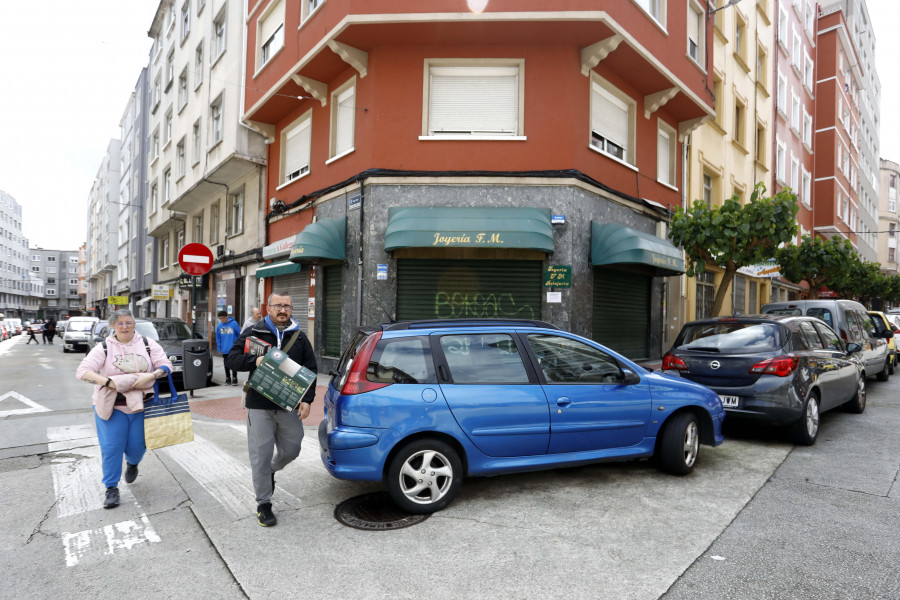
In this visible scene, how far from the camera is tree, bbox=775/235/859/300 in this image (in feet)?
62.1

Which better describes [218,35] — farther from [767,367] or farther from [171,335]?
[767,367]

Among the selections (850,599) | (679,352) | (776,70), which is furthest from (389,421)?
(776,70)

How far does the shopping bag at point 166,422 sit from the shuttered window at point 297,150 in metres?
10.4

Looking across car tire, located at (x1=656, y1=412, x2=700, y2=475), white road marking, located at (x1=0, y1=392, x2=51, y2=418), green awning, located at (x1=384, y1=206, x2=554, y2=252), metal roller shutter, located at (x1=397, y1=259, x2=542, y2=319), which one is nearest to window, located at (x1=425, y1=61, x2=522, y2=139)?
green awning, located at (x1=384, y1=206, x2=554, y2=252)

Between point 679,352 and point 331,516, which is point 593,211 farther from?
point 331,516

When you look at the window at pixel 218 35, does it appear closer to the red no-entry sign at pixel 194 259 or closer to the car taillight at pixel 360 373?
the red no-entry sign at pixel 194 259

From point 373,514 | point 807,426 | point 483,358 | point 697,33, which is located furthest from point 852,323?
point 373,514

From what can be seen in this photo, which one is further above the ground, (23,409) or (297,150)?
(297,150)

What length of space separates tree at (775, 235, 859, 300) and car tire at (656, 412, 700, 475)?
16.5 meters

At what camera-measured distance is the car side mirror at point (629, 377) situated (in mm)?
4855

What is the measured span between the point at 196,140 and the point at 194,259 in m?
11.7

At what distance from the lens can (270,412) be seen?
157 inches

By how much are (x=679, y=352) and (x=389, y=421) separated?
4.58 metres

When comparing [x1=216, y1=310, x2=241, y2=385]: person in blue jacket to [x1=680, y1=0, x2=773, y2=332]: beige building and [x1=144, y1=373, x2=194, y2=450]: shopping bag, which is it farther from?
[x1=680, y1=0, x2=773, y2=332]: beige building
